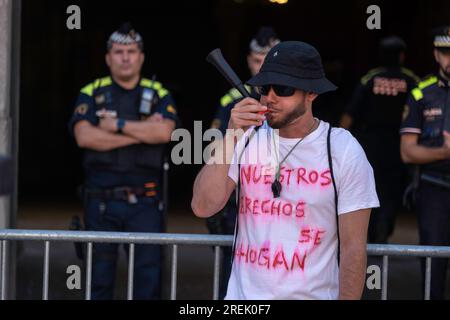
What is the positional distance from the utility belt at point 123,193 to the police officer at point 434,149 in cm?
171

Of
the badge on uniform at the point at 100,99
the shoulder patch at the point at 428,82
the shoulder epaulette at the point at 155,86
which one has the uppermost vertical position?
the shoulder patch at the point at 428,82

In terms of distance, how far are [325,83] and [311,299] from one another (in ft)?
2.81

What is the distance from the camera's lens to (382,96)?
875cm

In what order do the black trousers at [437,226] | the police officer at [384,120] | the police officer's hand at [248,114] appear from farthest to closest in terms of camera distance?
1. the police officer at [384,120]
2. the black trousers at [437,226]
3. the police officer's hand at [248,114]

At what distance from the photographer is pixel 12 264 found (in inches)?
256

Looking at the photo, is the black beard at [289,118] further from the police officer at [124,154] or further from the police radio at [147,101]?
the police radio at [147,101]

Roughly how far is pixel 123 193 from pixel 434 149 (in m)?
2.05

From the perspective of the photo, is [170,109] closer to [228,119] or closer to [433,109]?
[228,119]

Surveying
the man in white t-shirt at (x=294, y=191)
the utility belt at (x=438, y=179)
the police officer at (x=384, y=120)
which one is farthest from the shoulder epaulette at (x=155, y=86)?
the man in white t-shirt at (x=294, y=191)

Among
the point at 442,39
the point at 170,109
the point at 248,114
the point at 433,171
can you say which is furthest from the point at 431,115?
the point at 248,114

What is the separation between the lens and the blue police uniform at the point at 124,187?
21.5 ft

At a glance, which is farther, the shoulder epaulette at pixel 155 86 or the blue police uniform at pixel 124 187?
the shoulder epaulette at pixel 155 86

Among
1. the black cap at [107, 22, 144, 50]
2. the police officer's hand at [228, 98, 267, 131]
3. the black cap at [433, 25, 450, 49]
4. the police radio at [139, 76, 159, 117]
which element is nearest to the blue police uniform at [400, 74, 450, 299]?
the black cap at [433, 25, 450, 49]

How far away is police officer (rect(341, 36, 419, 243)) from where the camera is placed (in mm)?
8695
